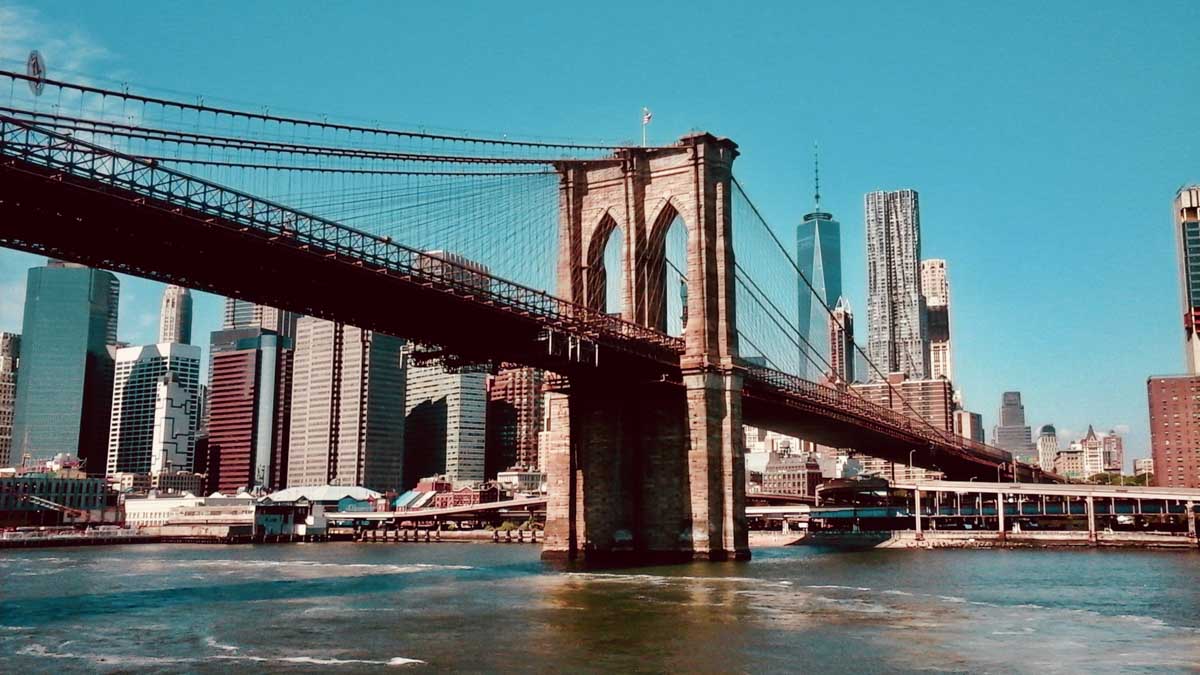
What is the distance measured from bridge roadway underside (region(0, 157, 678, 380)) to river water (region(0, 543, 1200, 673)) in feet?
39.4

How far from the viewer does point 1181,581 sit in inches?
2165

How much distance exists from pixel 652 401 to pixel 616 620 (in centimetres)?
3057

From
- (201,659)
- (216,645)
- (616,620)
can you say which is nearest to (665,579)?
(616,620)

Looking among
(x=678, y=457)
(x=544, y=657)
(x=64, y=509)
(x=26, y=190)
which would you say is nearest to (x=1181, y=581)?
(x=678, y=457)

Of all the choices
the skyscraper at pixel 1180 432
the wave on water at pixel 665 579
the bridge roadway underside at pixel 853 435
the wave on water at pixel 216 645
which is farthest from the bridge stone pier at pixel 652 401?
the skyscraper at pixel 1180 432

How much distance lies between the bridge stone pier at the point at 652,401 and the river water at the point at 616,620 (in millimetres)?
3938

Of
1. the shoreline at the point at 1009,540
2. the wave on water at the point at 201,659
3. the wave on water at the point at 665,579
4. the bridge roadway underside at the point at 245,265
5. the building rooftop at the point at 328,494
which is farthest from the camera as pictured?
the building rooftop at the point at 328,494

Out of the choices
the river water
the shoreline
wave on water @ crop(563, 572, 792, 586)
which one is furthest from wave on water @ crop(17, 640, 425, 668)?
the shoreline

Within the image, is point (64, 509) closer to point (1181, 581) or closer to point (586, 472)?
point (586, 472)

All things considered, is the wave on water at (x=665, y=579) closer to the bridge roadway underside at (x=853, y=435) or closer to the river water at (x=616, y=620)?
the river water at (x=616, y=620)

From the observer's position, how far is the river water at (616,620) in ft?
96.4

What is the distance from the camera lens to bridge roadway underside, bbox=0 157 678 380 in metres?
39.7

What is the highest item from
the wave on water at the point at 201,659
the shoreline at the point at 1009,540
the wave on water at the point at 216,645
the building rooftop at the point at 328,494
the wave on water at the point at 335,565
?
the building rooftop at the point at 328,494

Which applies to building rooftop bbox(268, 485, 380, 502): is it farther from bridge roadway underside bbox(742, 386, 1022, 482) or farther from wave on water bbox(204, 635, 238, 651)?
wave on water bbox(204, 635, 238, 651)
